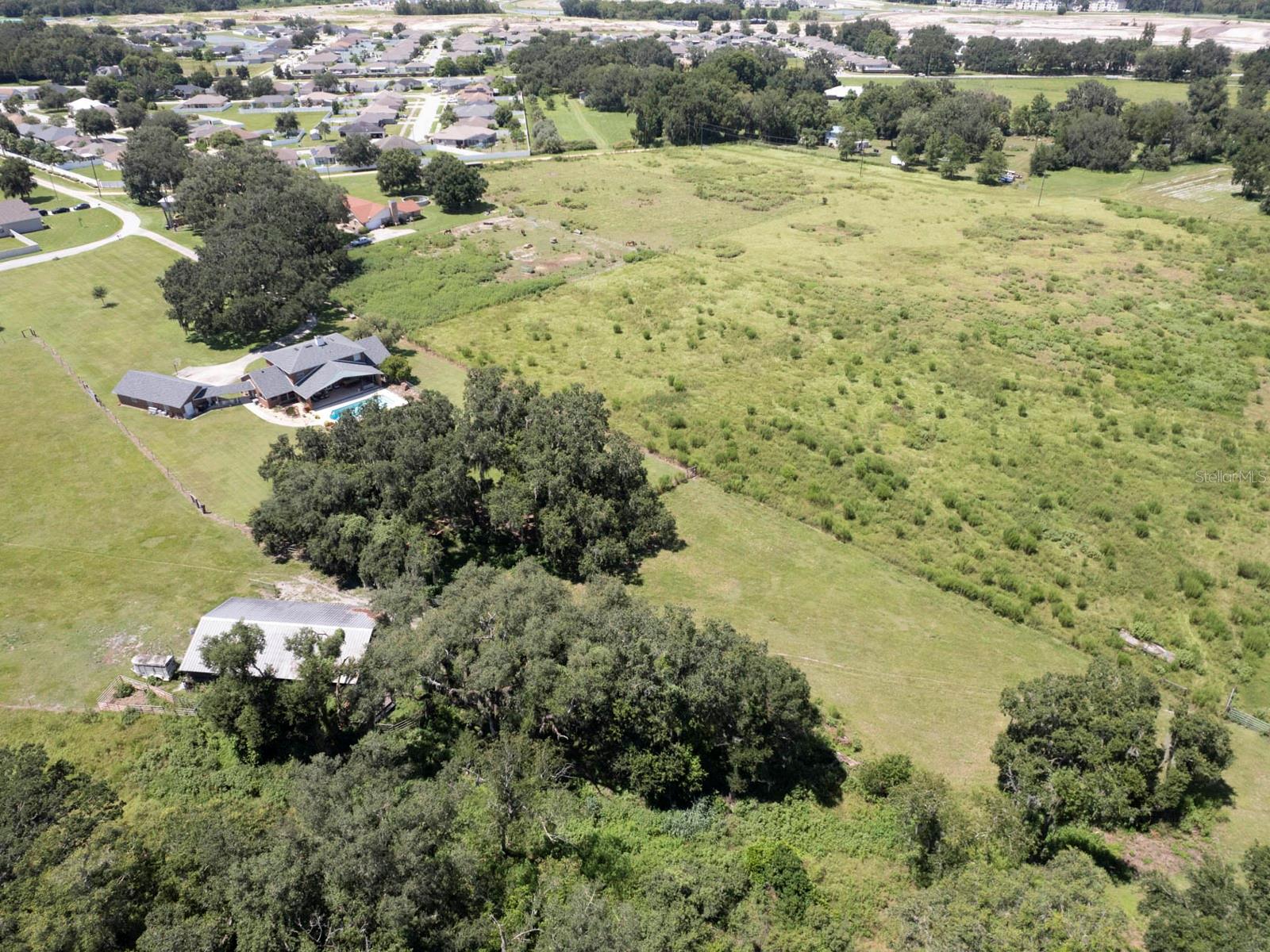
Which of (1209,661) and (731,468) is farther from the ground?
(731,468)

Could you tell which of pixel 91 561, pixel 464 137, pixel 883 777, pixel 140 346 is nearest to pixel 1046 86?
pixel 464 137

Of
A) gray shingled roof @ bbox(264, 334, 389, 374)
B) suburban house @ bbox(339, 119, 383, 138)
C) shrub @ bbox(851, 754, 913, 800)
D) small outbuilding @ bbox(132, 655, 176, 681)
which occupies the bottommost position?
shrub @ bbox(851, 754, 913, 800)

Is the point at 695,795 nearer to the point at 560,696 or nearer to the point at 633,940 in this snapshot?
the point at 560,696

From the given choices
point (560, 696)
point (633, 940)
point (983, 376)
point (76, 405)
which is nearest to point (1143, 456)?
point (983, 376)

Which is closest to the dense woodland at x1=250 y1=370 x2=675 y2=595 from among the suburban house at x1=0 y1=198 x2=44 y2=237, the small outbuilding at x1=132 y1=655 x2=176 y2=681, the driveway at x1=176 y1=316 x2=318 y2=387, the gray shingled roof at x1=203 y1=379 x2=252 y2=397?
the small outbuilding at x1=132 y1=655 x2=176 y2=681

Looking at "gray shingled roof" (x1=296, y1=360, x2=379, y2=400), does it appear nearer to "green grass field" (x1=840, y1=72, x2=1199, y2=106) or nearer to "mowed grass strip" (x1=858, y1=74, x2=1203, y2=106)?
"mowed grass strip" (x1=858, y1=74, x2=1203, y2=106)

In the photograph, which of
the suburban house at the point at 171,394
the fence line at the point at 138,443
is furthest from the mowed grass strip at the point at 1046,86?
the fence line at the point at 138,443
